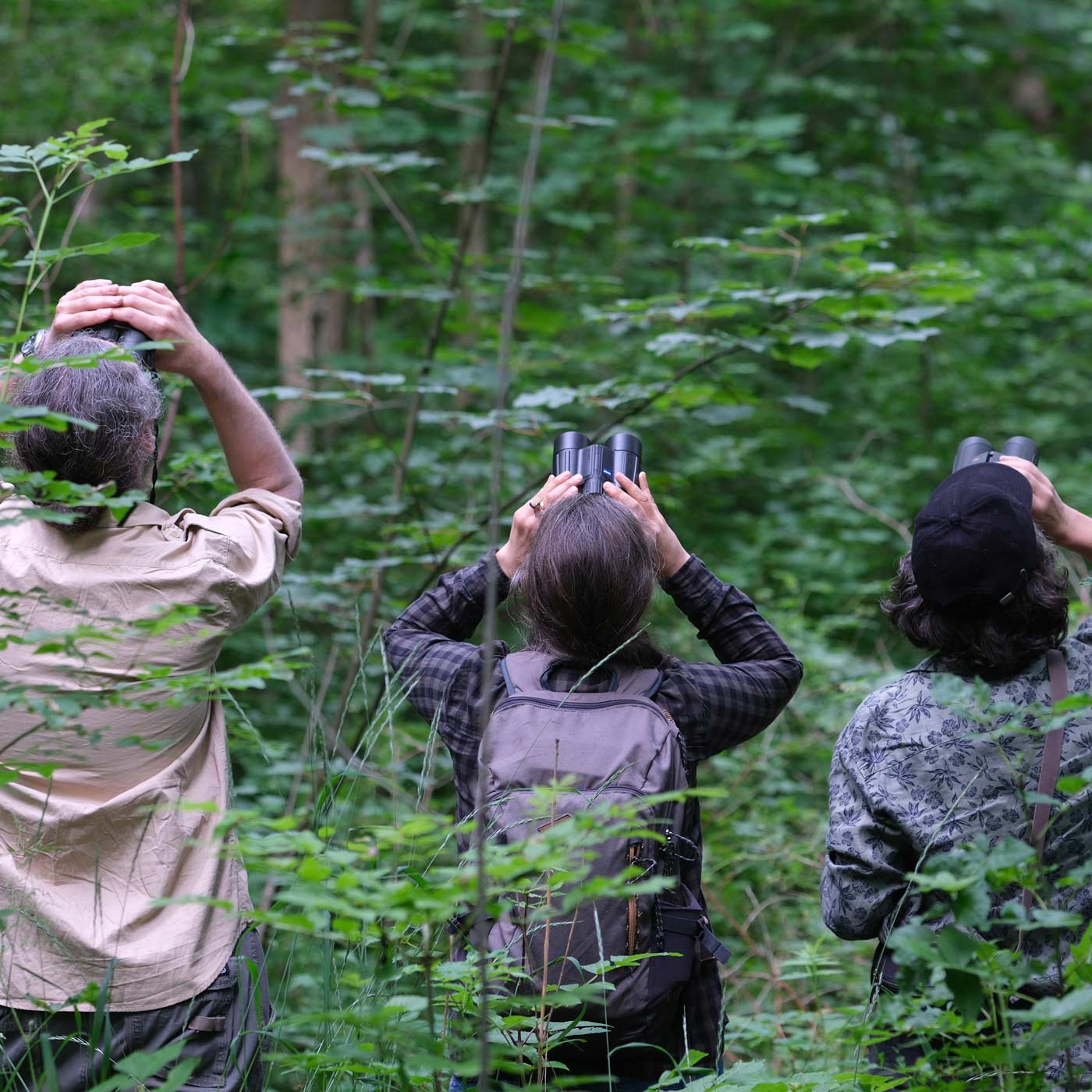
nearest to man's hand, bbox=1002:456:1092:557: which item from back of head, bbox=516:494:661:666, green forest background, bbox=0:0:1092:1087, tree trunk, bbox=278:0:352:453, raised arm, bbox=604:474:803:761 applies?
raised arm, bbox=604:474:803:761

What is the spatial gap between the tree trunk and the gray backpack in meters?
5.24

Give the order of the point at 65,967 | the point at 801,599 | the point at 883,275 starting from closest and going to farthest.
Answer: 1. the point at 65,967
2. the point at 883,275
3. the point at 801,599

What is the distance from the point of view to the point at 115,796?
165 cm

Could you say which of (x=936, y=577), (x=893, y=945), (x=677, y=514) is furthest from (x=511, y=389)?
(x=893, y=945)

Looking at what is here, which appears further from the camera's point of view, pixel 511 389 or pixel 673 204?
pixel 673 204

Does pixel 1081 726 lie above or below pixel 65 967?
above

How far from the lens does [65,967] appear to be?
5.28ft

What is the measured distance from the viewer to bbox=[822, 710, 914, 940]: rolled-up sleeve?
1747 mm

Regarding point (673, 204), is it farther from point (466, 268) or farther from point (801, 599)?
point (801, 599)

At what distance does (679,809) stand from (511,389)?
3745 mm

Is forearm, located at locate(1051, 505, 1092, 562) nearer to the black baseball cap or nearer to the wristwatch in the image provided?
the black baseball cap

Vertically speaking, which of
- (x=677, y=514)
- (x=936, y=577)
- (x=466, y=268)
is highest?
(x=936, y=577)

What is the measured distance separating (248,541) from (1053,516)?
1.29 meters

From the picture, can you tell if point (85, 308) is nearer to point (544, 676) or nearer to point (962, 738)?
point (544, 676)
